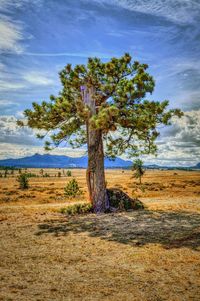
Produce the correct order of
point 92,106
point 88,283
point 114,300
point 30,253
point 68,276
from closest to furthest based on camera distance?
point 114,300 → point 88,283 → point 68,276 → point 30,253 → point 92,106

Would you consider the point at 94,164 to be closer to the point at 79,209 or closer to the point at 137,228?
the point at 79,209

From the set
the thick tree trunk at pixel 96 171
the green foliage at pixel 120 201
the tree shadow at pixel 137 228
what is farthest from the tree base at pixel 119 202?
the tree shadow at pixel 137 228

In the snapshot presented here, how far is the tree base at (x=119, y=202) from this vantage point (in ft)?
51.6

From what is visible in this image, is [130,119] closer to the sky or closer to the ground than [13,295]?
closer to the sky

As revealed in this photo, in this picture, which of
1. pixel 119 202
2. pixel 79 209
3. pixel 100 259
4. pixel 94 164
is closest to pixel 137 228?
pixel 100 259

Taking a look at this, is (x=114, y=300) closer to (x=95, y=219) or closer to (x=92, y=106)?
(x=95, y=219)

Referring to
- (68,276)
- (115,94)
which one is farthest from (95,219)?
(68,276)

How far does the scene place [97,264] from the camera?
7.23 metres

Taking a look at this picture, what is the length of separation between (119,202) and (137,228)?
473 centimetres

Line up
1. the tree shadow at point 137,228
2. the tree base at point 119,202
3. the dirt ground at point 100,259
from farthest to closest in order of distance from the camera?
the tree base at point 119,202 → the tree shadow at point 137,228 → the dirt ground at point 100,259

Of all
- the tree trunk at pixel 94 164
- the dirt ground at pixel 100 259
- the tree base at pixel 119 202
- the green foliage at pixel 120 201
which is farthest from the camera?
the green foliage at pixel 120 201

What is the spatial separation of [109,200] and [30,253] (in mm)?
8292

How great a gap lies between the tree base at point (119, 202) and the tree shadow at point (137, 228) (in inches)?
55.2

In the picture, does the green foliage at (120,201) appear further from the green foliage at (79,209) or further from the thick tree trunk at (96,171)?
the green foliage at (79,209)
